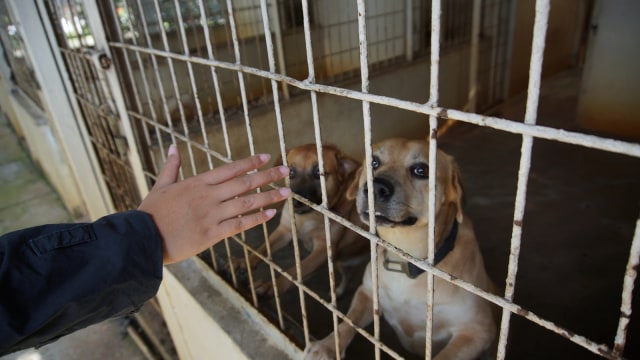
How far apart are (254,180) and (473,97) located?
588cm

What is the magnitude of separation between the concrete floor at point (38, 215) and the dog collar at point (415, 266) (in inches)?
97.8

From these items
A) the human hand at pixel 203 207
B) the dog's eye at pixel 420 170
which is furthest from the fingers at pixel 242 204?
the dog's eye at pixel 420 170

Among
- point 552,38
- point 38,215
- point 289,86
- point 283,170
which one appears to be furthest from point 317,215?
point 552,38

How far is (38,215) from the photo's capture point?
559 centimetres

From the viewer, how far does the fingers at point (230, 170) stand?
47.9 inches

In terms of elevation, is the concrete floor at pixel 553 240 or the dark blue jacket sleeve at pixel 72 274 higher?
the dark blue jacket sleeve at pixel 72 274

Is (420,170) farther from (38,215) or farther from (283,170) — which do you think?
(38,215)

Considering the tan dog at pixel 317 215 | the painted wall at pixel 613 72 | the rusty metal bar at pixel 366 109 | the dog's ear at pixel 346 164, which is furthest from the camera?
the painted wall at pixel 613 72

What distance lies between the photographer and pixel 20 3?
2.85 m

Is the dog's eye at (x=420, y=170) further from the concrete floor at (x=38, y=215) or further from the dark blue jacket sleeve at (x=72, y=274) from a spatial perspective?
the concrete floor at (x=38, y=215)

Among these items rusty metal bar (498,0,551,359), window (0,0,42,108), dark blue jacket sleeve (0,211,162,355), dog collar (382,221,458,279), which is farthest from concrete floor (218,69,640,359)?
window (0,0,42,108)

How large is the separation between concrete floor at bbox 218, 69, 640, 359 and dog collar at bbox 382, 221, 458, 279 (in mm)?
521

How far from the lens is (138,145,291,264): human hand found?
3.70 ft

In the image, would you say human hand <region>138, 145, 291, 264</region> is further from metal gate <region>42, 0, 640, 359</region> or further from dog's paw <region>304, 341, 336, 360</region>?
dog's paw <region>304, 341, 336, 360</region>
